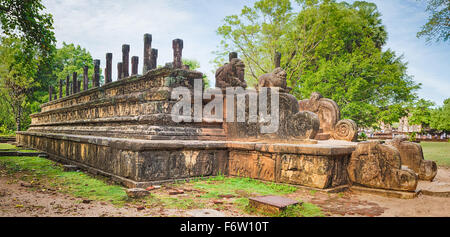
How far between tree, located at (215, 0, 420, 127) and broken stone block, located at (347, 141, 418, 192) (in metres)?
12.8

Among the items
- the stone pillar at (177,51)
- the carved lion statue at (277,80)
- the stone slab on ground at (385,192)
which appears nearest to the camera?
the stone slab on ground at (385,192)

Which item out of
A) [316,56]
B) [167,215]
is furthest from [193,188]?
[316,56]

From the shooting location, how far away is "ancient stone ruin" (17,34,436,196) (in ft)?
14.0

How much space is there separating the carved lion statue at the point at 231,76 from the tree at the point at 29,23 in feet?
17.4

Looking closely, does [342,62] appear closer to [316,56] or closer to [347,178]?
[316,56]

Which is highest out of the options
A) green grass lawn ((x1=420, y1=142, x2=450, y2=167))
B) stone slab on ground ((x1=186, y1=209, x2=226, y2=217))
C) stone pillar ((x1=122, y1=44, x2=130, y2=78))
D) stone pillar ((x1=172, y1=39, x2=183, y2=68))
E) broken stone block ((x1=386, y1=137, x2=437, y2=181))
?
stone pillar ((x1=122, y1=44, x2=130, y2=78))

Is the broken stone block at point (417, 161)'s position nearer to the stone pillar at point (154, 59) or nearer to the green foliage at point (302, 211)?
the green foliage at point (302, 211)

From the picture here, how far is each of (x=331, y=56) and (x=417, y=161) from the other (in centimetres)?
1534

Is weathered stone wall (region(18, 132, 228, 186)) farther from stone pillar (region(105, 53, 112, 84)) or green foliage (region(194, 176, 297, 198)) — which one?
stone pillar (region(105, 53, 112, 84))

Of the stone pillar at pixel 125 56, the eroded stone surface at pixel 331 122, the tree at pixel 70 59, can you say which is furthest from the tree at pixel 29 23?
the tree at pixel 70 59

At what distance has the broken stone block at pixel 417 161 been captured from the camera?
5.34 metres

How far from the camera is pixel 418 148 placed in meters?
5.42

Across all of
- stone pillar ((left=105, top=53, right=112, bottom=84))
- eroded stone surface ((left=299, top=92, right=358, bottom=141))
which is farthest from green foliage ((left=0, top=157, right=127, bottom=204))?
eroded stone surface ((left=299, top=92, right=358, bottom=141))
